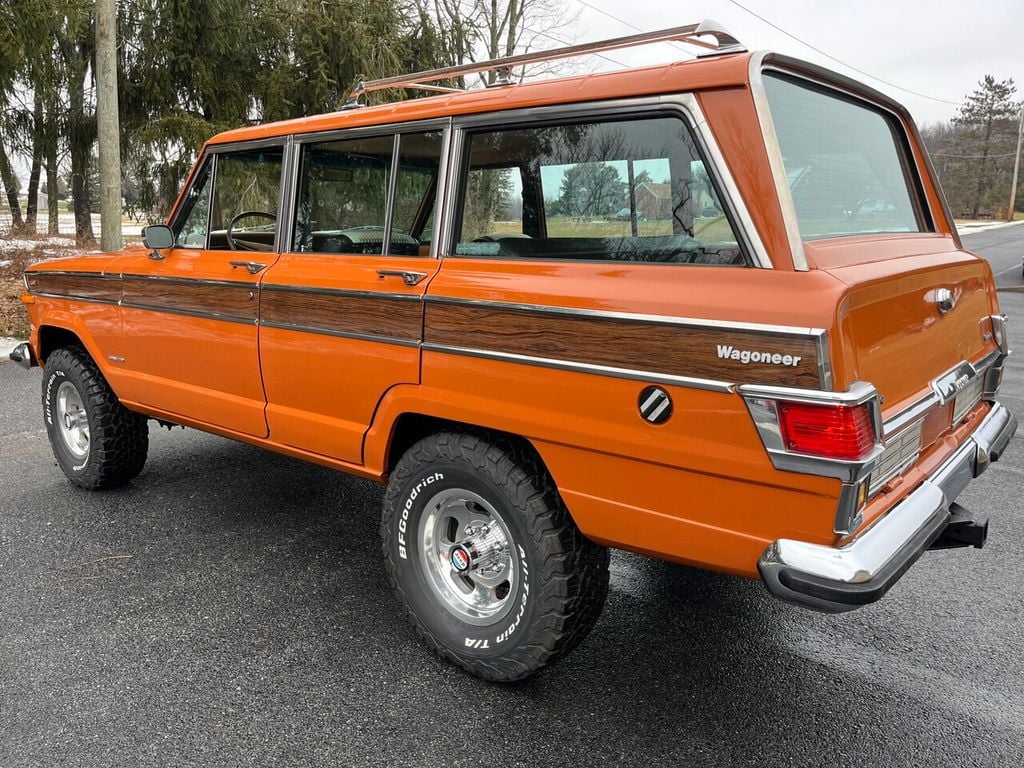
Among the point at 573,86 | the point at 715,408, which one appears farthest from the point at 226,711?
the point at 573,86

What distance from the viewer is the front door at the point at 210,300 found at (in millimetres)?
3451

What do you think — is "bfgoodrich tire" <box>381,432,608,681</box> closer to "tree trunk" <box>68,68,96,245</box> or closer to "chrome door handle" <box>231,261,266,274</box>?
"chrome door handle" <box>231,261,266,274</box>

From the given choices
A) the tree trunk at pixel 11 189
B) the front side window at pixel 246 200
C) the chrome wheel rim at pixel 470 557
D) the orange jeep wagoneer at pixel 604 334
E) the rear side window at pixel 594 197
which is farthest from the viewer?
the tree trunk at pixel 11 189

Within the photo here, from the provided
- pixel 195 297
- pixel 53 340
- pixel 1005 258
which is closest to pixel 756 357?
pixel 195 297

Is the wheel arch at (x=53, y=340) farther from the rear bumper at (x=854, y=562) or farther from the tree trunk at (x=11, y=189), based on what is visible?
the tree trunk at (x=11, y=189)

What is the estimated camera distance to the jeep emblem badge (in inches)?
110

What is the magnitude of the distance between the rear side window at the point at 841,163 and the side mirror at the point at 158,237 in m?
2.83

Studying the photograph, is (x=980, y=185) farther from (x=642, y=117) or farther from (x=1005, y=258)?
(x=642, y=117)

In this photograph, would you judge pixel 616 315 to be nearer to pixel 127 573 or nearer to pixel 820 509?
pixel 820 509

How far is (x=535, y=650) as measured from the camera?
8.40 ft

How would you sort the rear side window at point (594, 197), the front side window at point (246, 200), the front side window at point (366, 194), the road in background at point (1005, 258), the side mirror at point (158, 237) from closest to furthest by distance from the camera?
the rear side window at point (594, 197) < the front side window at point (366, 194) < the front side window at point (246, 200) < the side mirror at point (158, 237) < the road in background at point (1005, 258)

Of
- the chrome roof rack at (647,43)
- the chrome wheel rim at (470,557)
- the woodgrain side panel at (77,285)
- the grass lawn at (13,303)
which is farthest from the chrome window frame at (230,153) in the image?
the grass lawn at (13,303)

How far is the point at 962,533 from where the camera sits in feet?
8.53

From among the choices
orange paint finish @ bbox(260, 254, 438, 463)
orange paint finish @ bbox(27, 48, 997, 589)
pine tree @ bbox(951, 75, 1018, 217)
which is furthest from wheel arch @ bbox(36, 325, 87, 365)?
pine tree @ bbox(951, 75, 1018, 217)
